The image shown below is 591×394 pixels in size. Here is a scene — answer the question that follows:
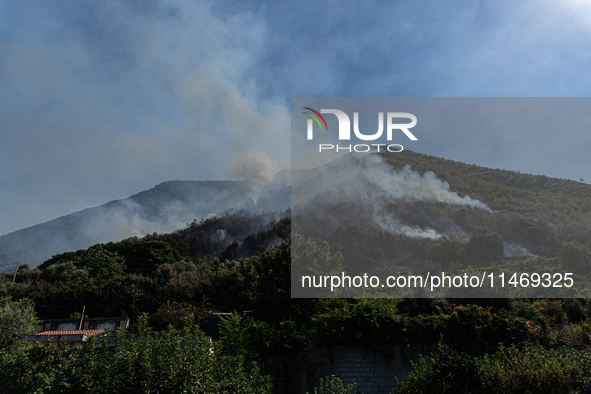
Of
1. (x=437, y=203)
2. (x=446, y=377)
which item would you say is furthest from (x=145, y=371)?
(x=437, y=203)

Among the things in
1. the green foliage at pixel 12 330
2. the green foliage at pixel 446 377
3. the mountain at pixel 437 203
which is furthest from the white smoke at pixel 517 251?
the green foliage at pixel 12 330

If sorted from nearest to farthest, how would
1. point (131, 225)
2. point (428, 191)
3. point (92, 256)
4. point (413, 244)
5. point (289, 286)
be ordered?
point (289, 286), point (413, 244), point (428, 191), point (92, 256), point (131, 225)

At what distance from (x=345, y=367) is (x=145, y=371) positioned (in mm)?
5800

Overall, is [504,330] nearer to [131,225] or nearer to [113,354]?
[113,354]

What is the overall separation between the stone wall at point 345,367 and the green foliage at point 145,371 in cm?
368

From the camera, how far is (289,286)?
14227 millimetres

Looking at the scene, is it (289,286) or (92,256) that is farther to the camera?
(92,256)

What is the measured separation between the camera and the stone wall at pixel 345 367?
908 centimetres

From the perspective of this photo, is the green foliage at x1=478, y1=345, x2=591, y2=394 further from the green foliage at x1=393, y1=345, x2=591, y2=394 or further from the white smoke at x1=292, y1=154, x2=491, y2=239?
the white smoke at x1=292, y1=154, x2=491, y2=239

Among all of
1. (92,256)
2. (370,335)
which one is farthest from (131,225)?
(370,335)

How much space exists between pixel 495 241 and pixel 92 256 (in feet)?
126

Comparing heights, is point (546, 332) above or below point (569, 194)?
below

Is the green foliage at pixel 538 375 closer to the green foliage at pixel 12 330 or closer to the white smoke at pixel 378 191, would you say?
the green foliage at pixel 12 330

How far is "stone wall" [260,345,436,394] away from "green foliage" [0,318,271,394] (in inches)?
145
